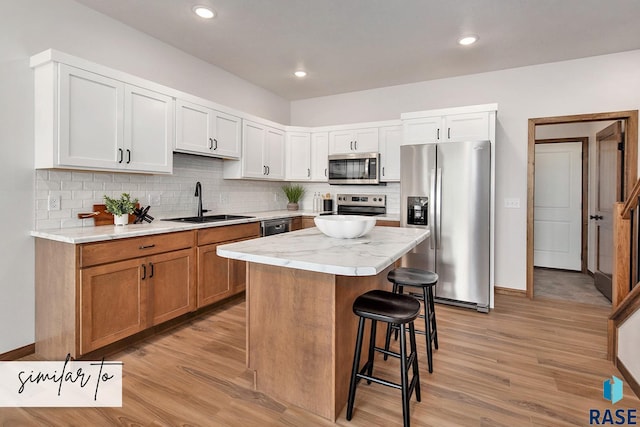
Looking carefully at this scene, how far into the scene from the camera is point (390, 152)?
4367mm

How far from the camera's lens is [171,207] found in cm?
348

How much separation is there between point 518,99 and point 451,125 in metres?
1.01

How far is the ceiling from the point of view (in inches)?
105

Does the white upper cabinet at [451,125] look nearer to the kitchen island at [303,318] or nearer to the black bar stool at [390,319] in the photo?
the kitchen island at [303,318]

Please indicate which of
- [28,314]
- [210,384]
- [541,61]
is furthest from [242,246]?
[541,61]

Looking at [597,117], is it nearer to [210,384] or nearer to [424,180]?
[424,180]

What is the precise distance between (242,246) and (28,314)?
6.29ft

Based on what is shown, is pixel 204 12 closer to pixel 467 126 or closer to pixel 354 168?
pixel 354 168

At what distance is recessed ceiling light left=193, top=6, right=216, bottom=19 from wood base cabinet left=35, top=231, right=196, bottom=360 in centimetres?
188

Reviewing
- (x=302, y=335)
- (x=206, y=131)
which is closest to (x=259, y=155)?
(x=206, y=131)

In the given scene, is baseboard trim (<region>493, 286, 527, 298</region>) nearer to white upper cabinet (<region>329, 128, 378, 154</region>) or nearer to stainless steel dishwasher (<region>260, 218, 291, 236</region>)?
white upper cabinet (<region>329, 128, 378, 154</region>)

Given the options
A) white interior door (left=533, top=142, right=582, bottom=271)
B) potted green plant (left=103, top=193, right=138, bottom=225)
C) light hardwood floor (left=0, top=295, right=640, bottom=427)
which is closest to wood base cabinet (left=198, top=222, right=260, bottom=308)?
light hardwood floor (left=0, top=295, right=640, bottom=427)

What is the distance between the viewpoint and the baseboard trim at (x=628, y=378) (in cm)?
198

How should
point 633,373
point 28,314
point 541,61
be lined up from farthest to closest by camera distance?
point 541,61, point 28,314, point 633,373
